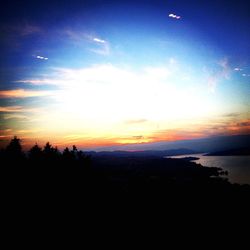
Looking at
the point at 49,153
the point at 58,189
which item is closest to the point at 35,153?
the point at 49,153

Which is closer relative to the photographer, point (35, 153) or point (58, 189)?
point (58, 189)

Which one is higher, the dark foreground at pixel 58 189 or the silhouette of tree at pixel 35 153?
the silhouette of tree at pixel 35 153

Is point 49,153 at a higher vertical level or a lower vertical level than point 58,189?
higher

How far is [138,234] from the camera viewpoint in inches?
1711

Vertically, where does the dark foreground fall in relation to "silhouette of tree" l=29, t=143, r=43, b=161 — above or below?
below

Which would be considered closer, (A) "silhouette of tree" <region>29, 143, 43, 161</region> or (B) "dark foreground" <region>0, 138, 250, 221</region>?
(B) "dark foreground" <region>0, 138, 250, 221</region>

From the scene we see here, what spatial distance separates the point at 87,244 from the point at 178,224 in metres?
26.5

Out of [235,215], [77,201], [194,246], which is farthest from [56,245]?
[235,215]

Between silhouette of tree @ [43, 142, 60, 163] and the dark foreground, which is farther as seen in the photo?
silhouette of tree @ [43, 142, 60, 163]

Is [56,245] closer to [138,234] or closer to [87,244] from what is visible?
[87,244]

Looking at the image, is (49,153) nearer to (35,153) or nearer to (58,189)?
(35,153)

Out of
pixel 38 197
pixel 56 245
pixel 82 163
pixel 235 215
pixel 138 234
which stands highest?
pixel 82 163

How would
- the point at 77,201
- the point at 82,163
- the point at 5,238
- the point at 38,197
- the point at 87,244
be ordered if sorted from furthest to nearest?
the point at 82,163 < the point at 77,201 < the point at 38,197 < the point at 87,244 < the point at 5,238

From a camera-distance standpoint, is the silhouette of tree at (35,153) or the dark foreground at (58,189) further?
the silhouette of tree at (35,153)
